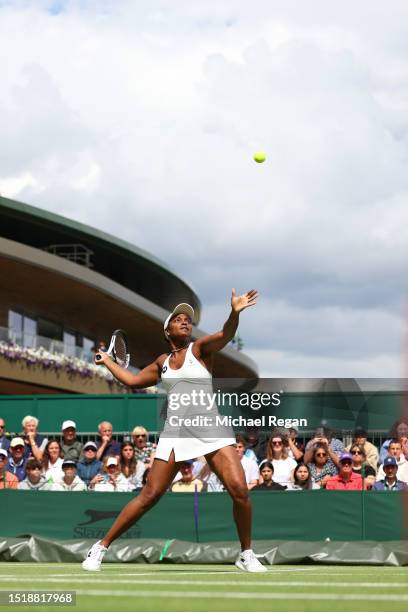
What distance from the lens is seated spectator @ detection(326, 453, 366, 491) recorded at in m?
12.8

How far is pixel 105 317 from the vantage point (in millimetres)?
49438

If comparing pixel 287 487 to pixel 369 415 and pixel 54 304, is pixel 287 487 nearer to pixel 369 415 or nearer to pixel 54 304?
pixel 369 415

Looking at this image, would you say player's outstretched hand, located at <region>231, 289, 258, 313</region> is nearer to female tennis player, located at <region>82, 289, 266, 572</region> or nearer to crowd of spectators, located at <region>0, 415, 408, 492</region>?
female tennis player, located at <region>82, 289, 266, 572</region>

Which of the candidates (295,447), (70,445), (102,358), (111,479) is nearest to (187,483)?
(111,479)

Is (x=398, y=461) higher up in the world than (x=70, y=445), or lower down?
lower down

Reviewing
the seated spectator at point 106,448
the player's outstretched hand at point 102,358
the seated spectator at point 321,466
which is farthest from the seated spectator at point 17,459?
the player's outstretched hand at point 102,358

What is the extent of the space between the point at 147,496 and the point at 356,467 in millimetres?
5773

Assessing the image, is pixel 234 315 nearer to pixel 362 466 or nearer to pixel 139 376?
pixel 139 376

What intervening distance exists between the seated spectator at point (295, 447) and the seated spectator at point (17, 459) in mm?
3657

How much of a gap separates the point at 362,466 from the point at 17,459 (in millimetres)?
4808

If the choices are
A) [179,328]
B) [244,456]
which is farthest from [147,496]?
[244,456]

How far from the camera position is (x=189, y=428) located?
25.7 ft

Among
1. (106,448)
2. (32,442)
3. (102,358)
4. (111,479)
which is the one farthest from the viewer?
(32,442)

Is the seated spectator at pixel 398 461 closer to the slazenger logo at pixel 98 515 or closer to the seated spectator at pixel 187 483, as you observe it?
the seated spectator at pixel 187 483
